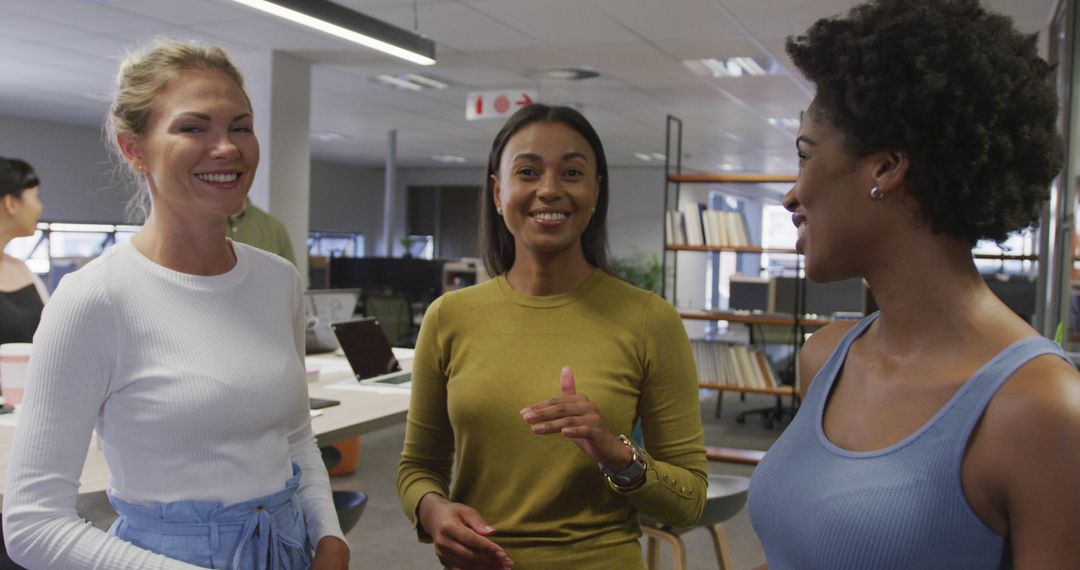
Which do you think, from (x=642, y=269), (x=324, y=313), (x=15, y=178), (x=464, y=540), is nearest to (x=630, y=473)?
(x=464, y=540)

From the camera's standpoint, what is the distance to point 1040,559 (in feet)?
2.47

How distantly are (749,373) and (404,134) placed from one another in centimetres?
676

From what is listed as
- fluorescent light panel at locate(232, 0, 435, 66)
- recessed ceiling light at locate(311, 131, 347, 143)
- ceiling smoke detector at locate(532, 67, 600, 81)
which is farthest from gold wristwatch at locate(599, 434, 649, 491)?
recessed ceiling light at locate(311, 131, 347, 143)

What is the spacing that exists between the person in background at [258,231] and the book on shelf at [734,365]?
2644mm

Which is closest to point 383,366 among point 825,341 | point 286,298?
point 286,298

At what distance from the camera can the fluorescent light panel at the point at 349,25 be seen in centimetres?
378

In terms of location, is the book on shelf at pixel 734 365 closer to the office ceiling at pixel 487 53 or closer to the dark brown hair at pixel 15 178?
the office ceiling at pixel 487 53

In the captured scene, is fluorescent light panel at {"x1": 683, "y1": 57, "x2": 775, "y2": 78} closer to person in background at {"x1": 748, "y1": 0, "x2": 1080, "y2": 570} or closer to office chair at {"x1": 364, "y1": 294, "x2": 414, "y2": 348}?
office chair at {"x1": 364, "y1": 294, "x2": 414, "y2": 348}

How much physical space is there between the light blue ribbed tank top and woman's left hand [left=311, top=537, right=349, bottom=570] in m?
0.65

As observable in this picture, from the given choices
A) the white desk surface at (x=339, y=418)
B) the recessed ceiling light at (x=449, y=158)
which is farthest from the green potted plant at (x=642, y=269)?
the white desk surface at (x=339, y=418)

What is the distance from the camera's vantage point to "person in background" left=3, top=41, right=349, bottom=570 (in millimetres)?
1092

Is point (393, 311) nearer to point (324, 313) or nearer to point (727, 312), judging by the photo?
point (727, 312)

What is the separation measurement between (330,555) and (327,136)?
10.9 meters

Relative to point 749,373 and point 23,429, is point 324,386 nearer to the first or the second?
point 23,429
